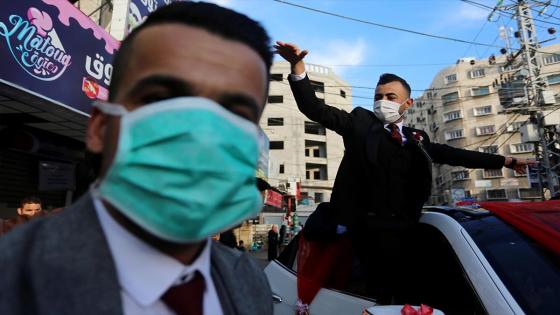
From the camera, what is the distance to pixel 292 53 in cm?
212

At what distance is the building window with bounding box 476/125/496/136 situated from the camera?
144ft

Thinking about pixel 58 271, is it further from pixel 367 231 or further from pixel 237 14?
pixel 367 231

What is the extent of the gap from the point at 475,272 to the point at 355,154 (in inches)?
40.5

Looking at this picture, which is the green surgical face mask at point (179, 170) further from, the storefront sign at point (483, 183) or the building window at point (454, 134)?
the building window at point (454, 134)

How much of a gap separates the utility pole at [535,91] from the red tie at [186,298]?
22170mm

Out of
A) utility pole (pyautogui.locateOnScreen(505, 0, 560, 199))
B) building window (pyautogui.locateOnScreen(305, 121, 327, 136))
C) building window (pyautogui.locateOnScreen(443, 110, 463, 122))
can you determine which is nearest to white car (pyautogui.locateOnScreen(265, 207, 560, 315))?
utility pole (pyautogui.locateOnScreen(505, 0, 560, 199))

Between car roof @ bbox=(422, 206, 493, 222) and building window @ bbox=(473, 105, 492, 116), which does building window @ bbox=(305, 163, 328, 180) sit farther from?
car roof @ bbox=(422, 206, 493, 222)

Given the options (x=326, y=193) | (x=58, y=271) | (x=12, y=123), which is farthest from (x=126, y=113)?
(x=326, y=193)

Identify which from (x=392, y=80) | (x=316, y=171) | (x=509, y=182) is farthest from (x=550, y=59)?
(x=392, y=80)

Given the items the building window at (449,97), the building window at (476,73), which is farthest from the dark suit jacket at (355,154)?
the building window at (449,97)

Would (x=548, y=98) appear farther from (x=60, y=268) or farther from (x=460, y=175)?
(x=460, y=175)

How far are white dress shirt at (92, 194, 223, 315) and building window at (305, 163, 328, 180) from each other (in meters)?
45.3

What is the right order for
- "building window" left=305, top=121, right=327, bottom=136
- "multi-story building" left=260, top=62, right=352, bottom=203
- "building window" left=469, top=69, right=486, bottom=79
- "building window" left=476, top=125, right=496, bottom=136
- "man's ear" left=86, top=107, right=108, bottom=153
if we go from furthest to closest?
"building window" left=305, top=121, right=327, bottom=136
"building window" left=469, top=69, right=486, bottom=79
"building window" left=476, top=125, right=496, bottom=136
"multi-story building" left=260, top=62, right=352, bottom=203
"man's ear" left=86, top=107, right=108, bottom=153

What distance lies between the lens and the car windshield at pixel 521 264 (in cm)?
167
